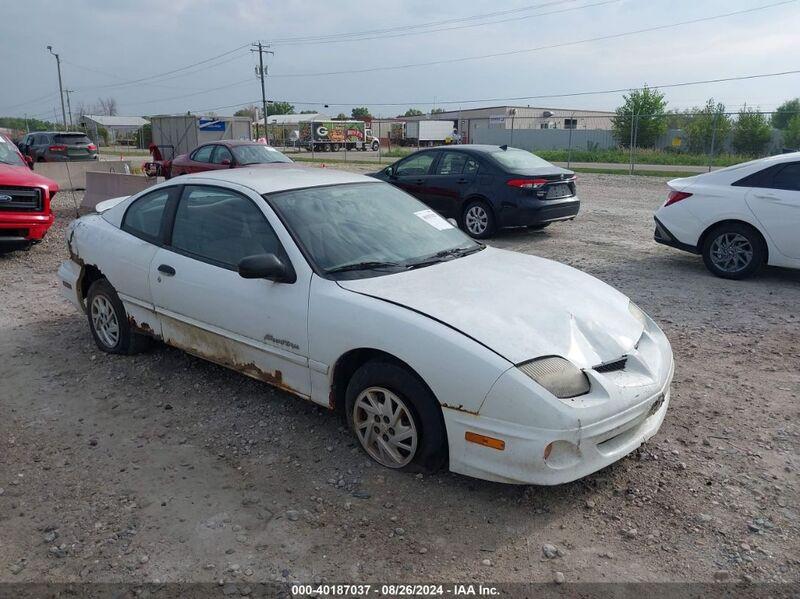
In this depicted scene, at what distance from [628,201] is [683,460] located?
42.9 ft

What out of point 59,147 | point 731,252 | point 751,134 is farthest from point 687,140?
point 731,252

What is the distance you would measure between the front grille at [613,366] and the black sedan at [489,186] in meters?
7.08

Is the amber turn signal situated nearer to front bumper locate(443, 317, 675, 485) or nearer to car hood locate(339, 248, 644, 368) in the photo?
front bumper locate(443, 317, 675, 485)

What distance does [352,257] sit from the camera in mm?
4016

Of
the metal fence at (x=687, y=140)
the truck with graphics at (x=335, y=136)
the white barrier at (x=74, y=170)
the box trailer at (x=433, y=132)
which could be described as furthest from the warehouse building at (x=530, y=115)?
the white barrier at (x=74, y=170)

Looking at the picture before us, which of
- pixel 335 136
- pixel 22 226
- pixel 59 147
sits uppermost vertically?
pixel 335 136

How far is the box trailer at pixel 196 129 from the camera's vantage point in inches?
1483

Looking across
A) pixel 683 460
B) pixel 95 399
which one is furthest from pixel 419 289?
pixel 95 399

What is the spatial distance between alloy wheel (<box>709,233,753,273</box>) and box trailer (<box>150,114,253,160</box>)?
108 ft

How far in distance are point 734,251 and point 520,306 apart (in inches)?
217

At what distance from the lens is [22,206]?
9.30m

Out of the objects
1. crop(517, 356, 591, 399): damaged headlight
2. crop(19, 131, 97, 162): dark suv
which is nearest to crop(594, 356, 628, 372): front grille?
crop(517, 356, 591, 399): damaged headlight

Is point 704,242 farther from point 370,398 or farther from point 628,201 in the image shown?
point 628,201

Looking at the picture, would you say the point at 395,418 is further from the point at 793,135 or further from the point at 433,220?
the point at 793,135
